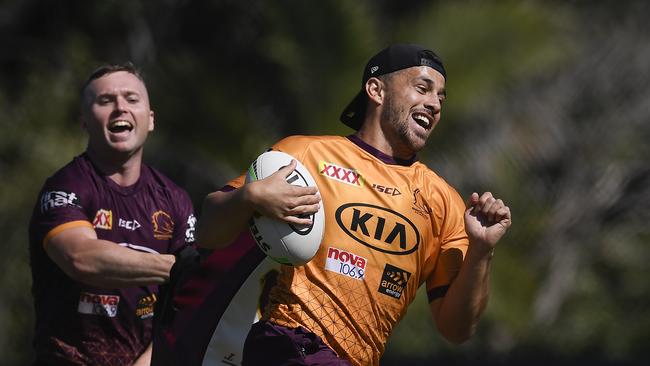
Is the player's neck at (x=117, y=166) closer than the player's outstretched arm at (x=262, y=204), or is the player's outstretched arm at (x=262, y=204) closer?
the player's outstretched arm at (x=262, y=204)

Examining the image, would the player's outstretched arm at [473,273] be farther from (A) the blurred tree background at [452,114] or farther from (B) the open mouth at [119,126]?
(A) the blurred tree background at [452,114]

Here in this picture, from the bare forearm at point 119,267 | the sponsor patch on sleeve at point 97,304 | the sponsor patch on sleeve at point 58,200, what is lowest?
the sponsor patch on sleeve at point 97,304

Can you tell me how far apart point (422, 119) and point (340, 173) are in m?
0.52

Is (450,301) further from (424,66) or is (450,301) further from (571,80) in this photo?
(571,80)

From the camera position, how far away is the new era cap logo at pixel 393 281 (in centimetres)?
561

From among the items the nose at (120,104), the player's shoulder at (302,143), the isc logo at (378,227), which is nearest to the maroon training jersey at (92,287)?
the nose at (120,104)

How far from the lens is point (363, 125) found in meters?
6.11

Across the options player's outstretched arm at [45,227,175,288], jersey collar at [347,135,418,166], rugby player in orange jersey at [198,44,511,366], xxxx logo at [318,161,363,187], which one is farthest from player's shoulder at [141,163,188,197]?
xxxx logo at [318,161,363,187]

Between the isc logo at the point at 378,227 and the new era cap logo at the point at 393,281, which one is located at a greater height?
the isc logo at the point at 378,227

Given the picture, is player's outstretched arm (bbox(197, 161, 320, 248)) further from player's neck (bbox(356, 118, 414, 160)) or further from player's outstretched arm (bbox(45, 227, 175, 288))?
player's outstretched arm (bbox(45, 227, 175, 288))

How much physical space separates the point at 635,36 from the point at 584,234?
116 inches

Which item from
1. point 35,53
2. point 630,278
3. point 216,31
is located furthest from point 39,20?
point 630,278

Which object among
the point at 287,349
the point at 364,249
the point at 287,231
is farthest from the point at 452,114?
the point at 287,231

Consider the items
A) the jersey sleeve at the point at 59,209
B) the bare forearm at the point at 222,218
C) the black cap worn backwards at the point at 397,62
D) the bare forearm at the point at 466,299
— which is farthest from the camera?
the jersey sleeve at the point at 59,209
